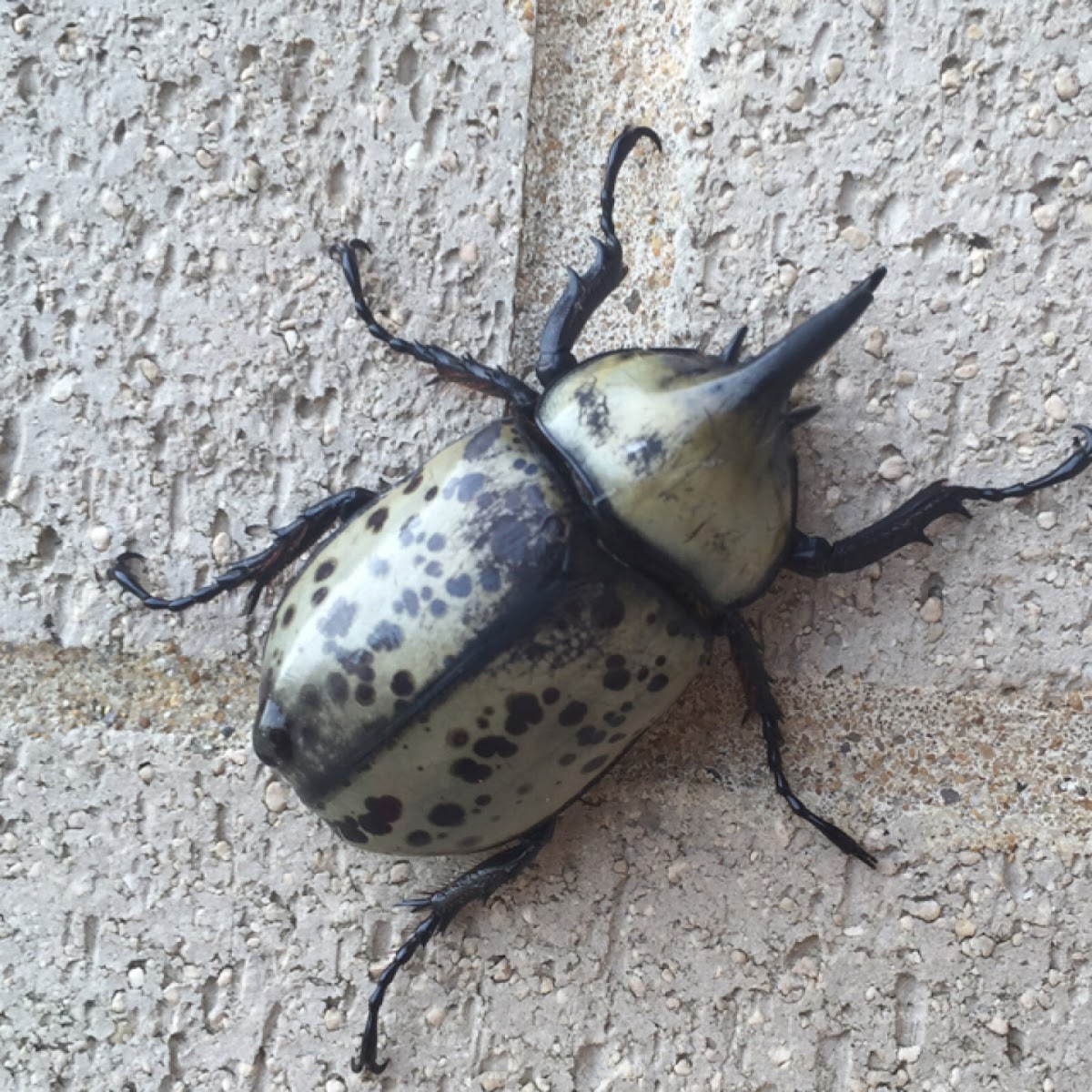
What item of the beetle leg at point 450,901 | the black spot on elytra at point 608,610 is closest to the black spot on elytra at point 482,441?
the black spot on elytra at point 608,610

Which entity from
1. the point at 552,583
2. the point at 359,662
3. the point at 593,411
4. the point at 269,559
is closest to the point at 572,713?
the point at 552,583

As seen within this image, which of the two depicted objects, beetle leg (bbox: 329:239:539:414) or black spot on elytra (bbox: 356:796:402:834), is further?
beetle leg (bbox: 329:239:539:414)

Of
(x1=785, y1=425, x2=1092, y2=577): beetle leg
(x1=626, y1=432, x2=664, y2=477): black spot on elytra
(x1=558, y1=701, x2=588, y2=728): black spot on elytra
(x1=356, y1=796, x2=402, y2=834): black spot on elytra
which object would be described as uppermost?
(x1=626, y1=432, x2=664, y2=477): black spot on elytra

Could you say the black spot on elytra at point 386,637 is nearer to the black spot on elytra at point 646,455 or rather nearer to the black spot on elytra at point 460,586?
the black spot on elytra at point 460,586

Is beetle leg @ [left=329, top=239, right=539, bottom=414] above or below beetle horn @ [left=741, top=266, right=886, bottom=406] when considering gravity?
below

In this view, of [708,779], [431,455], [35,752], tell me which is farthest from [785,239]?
[35,752]

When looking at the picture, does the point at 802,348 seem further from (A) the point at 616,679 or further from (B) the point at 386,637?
(B) the point at 386,637

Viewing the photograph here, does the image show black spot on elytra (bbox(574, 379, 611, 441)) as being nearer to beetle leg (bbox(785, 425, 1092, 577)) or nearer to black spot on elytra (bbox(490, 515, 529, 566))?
black spot on elytra (bbox(490, 515, 529, 566))

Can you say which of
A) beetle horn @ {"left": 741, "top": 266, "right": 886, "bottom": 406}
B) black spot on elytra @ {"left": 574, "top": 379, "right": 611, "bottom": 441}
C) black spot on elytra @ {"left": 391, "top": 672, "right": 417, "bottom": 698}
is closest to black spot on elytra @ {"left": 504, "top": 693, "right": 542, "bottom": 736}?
black spot on elytra @ {"left": 391, "top": 672, "right": 417, "bottom": 698}
